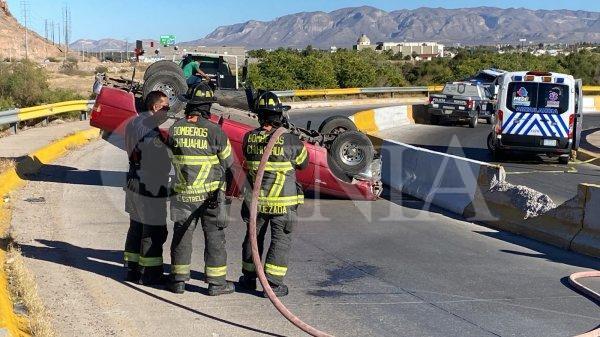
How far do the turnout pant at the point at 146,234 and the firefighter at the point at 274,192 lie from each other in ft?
2.61

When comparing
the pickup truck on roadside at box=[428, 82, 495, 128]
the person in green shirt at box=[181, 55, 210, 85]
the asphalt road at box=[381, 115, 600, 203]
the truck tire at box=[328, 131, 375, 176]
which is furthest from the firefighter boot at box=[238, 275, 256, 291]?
the pickup truck on roadside at box=[428, 82, 495, 128]

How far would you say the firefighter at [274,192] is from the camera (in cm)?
716

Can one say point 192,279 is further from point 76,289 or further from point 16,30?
point 16,30

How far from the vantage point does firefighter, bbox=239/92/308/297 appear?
7.16m

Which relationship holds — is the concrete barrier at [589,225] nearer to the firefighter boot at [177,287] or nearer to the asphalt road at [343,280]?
the asphalt road at [343,280]

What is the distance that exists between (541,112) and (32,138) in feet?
40.3

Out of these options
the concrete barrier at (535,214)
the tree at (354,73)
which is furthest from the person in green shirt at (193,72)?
the tree at (354,73)

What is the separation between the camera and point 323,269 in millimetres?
8242

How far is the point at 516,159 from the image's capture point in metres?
20.7

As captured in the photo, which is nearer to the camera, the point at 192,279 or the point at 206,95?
the point at 206,95

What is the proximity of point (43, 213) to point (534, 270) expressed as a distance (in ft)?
20.6

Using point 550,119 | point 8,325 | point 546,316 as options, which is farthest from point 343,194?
point 550,119

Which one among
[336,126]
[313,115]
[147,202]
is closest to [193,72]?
[336,126]

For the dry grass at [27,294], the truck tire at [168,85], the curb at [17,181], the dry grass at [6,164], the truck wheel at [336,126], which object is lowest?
the dry grass at [27,294]
